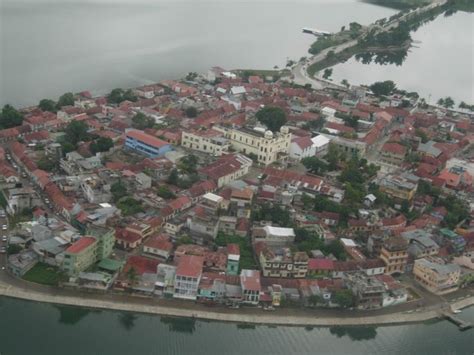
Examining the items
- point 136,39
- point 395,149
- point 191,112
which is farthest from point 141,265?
point 136,39

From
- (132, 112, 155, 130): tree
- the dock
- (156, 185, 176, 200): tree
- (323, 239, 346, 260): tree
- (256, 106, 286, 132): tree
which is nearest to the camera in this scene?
the dock

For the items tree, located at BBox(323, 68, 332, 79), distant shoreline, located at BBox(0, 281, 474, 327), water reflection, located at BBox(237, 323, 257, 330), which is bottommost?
water reflection, located at BBox(237, 323, 257, 330)

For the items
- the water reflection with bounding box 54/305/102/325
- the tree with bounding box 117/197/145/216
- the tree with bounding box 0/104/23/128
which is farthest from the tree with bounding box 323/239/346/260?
the tree with bounding box 0/104/23/128

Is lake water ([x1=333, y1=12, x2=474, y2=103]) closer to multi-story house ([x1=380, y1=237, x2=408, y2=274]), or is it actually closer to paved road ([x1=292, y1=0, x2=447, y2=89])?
paved road ([x1=292, y1=0, x2=447, y2=89])

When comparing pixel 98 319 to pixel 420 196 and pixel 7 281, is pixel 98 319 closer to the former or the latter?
pixel 7 281

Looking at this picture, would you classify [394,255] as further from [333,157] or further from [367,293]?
[333,157]

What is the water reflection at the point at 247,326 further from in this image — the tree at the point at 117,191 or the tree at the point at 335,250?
the tree at the point at 117,191

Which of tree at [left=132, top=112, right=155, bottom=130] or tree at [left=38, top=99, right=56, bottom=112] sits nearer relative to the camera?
tree at [left=132, top=112, right=155, bottom=130]
